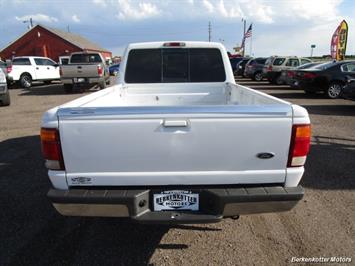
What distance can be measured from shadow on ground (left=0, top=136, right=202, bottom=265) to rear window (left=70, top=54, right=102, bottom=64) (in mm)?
14245

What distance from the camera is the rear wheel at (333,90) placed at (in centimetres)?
1300

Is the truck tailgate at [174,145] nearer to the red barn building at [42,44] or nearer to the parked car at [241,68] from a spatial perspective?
the parked car at [241,68]

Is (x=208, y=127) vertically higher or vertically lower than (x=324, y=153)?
higher

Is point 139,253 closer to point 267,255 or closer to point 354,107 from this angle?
point 267,255

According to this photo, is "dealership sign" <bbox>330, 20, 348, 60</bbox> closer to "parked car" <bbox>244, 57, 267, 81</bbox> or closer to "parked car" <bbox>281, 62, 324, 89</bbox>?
"parked car" <bbox>244, 57, 267, 81</bbox>

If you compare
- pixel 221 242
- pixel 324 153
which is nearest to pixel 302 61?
pixel 324 153

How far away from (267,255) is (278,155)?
1.15 metres

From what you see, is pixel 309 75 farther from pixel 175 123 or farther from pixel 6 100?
pixel 6 100

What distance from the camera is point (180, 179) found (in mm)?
2578

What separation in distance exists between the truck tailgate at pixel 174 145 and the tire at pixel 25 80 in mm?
20453

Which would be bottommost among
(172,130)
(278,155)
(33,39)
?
(278,155)

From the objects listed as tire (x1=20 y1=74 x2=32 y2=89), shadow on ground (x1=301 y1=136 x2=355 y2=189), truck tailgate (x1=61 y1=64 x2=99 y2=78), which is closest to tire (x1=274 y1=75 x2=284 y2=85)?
truck tailgate (x1=61 y1=64 x2=99 y2=78)

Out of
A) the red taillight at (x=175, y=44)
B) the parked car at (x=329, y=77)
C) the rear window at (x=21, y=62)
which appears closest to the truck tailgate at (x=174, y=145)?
the red taillight at (x=175, y=44)

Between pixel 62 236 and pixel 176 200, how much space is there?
5.17 feet
